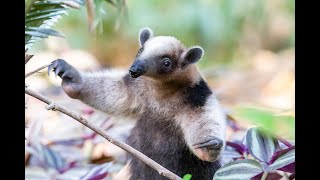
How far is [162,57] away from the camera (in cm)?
139

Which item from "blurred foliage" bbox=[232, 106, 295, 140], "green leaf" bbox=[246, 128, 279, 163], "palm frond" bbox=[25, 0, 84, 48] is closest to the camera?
"blurred foliage" bbox=[232, 106, 295, 140]

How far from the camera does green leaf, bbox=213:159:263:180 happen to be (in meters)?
1.24

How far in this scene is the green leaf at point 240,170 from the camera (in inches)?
48.8

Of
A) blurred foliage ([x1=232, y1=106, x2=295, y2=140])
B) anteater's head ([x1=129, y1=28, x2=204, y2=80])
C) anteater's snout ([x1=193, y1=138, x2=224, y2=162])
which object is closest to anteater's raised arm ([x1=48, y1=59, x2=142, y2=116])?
anteater's head ([x1=129, y1=28, x2=204, y2=80])

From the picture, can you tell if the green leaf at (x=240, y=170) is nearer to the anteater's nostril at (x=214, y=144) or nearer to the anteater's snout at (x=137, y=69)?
the anteater's nostril at (x=214, y=144)

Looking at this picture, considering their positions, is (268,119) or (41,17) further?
(41,17)

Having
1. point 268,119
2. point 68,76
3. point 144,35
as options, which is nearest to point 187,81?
point 144,35

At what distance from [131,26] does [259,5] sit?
9.8 inches

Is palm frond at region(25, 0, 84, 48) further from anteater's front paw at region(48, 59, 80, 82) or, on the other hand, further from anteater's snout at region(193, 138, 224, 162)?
anteater's snout at region(193, 138, 224, 162)

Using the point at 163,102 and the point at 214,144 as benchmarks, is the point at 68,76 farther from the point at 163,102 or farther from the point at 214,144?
the point at 214,144

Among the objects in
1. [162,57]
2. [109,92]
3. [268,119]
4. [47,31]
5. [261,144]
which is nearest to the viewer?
[268,119]

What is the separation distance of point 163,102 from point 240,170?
0.26 metres

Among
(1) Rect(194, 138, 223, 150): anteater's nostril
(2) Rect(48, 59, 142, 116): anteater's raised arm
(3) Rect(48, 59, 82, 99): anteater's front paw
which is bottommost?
(1) Rect(194, 138, 223, 150): anteater's nostril
